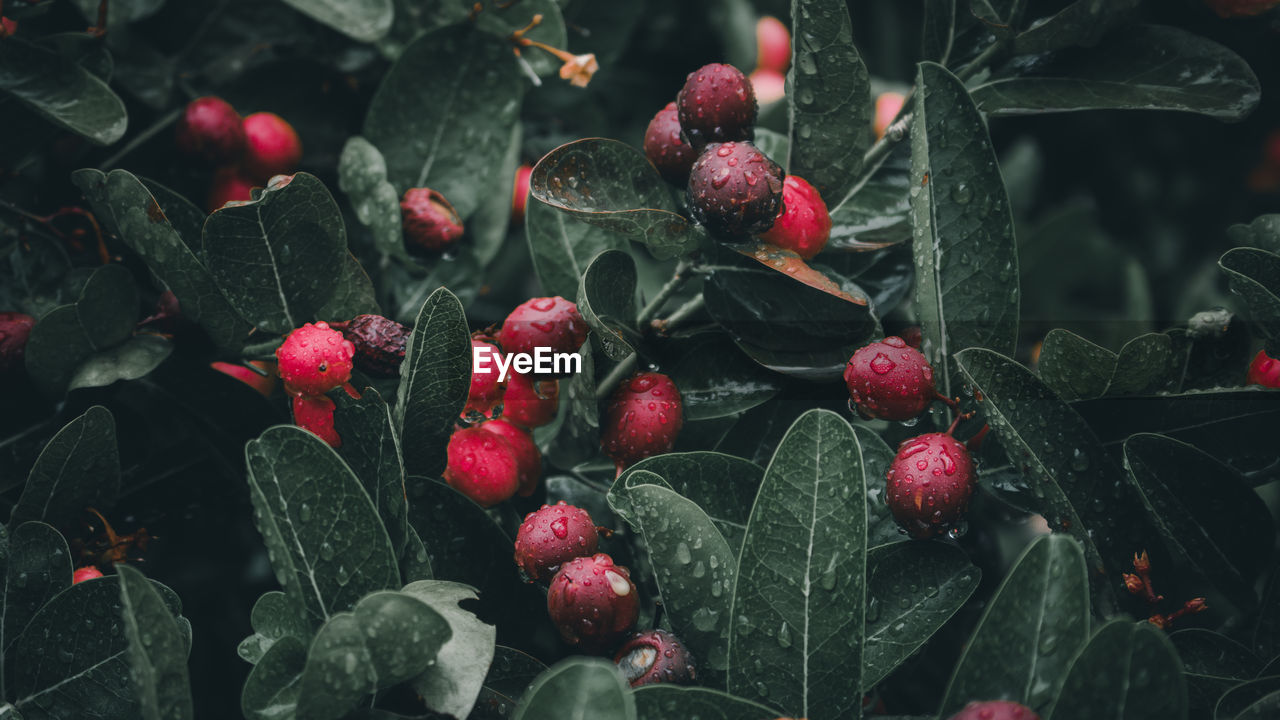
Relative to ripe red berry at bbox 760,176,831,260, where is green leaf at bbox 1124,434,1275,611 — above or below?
below

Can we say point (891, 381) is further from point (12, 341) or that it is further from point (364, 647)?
point (12, 341)

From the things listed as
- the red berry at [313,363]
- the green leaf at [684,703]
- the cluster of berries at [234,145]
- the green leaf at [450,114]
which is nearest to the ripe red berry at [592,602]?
the green leaf at [684,703]

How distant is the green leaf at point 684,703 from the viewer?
2.47ft

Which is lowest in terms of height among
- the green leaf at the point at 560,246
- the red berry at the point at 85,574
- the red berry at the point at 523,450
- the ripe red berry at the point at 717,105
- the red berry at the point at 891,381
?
the red berry at the point at 85,574

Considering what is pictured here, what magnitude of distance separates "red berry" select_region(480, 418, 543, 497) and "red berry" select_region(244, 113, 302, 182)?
2.01 ft

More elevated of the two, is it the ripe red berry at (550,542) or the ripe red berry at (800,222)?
the ripe red berry at (800,222)

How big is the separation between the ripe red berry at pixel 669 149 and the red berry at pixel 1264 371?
692mm

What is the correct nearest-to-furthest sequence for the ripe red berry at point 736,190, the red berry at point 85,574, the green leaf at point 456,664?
the green leaf at point 456,664
the ripe red berry at point 736,190
the red berry at point 85,574

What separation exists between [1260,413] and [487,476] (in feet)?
2.88

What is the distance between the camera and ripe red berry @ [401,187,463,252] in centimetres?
126

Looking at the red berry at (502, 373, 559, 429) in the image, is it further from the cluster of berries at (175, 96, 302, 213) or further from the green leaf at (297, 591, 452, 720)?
the cluster of berries at (175, 96, 302, 213)

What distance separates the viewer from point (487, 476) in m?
1.01

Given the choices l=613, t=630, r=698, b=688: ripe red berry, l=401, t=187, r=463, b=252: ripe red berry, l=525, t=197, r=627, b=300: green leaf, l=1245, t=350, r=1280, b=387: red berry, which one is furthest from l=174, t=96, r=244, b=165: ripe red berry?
l=1245, t=350, r=1280, b=387: red berry

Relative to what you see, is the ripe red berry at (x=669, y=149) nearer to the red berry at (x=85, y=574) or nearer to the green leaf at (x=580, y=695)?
the green leaf at (x=580, y=695)
